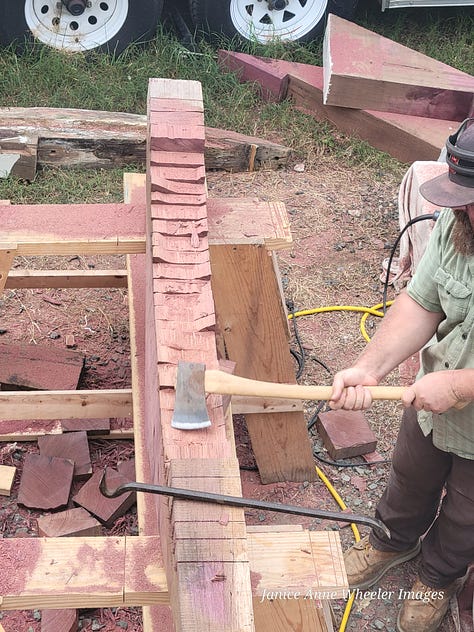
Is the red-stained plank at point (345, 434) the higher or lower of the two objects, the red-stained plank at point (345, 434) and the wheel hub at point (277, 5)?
the lower

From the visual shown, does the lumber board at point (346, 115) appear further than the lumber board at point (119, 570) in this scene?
Yes

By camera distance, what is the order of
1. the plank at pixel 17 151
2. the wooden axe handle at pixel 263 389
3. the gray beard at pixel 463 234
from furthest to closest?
the plank at pixel 17 151 → the gray beard at pixel 463 234 → the wooden axe handle at pixel 263 389

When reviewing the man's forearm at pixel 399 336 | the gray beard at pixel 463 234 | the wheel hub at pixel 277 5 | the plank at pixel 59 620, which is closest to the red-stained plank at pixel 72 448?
the plank at pixel 59 620

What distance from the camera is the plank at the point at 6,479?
11.1ft

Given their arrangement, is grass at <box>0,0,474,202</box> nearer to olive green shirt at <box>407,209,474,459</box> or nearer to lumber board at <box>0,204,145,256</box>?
lumber board at <box>0,204,145,256</box>

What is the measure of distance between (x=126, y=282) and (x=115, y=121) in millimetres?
2257

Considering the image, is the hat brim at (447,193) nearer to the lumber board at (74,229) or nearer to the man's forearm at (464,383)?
the man's forearm at (464,383)

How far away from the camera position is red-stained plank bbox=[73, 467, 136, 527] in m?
3.26

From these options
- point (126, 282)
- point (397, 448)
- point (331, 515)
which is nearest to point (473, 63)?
point (126, 282)

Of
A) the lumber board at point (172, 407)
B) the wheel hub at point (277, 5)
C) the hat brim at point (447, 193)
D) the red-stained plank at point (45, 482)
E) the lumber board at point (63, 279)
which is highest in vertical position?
the hat brim at point (447, 193)

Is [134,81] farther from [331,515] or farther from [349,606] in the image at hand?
[331,515]

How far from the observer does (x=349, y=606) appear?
309 centimetres

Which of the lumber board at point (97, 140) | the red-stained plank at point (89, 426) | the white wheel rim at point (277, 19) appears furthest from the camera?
the white wheel rim at point (277, 19)

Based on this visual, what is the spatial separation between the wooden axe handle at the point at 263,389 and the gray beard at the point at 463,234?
0.48 metres
